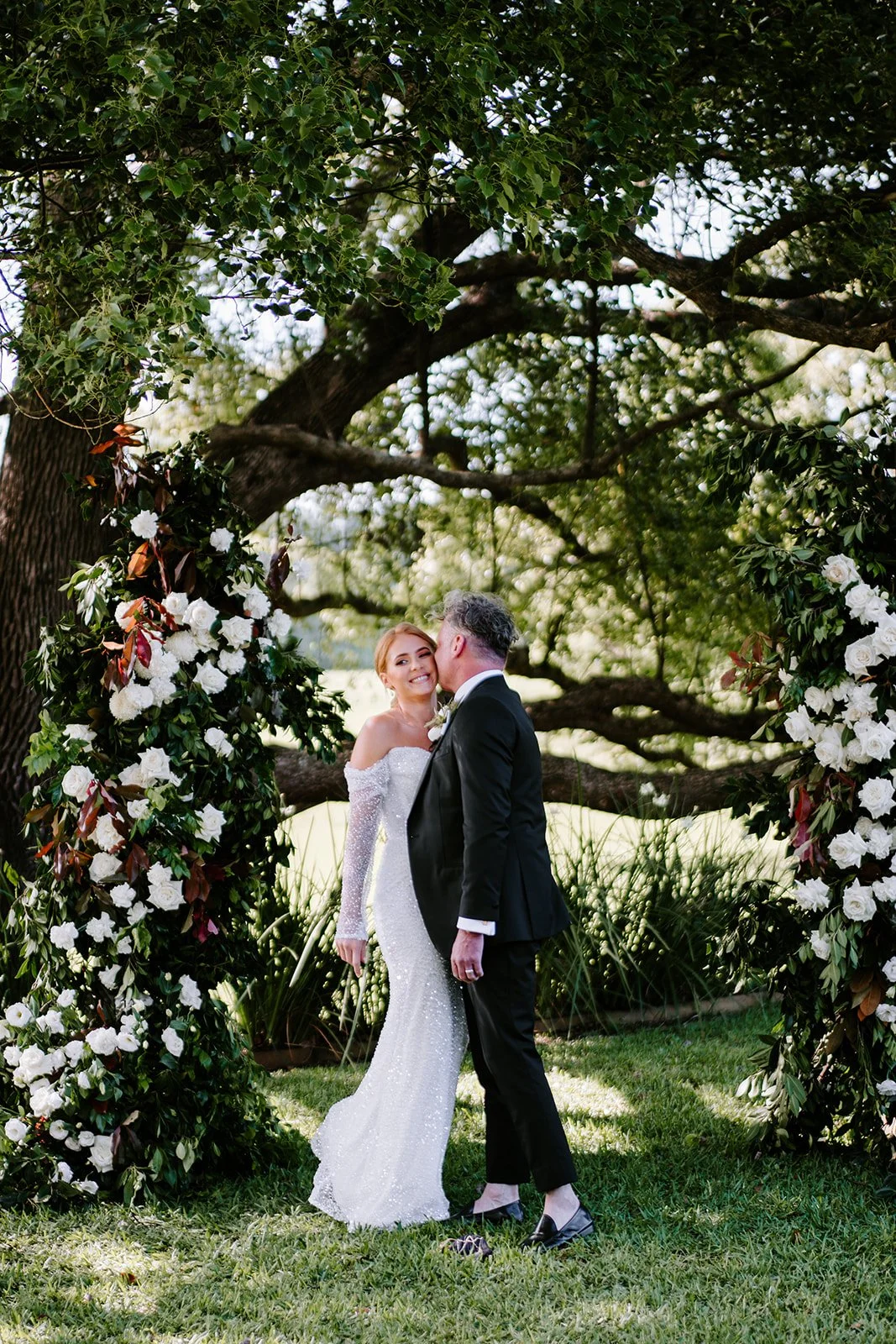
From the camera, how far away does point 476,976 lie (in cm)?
373

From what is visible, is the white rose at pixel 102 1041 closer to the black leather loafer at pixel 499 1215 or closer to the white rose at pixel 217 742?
the white rose at pixel 217 742

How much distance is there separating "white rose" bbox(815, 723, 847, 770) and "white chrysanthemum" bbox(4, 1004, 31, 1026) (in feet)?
9.36

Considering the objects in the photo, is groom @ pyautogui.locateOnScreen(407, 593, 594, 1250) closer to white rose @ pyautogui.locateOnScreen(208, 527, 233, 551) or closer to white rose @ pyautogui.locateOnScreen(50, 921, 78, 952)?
white rose @ pyautogui.locateOnScreen(208, 527, 233, 551)

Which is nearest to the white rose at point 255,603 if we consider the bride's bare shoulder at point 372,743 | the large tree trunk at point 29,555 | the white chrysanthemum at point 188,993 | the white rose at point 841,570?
the bride's bare shoulder at point 372,743

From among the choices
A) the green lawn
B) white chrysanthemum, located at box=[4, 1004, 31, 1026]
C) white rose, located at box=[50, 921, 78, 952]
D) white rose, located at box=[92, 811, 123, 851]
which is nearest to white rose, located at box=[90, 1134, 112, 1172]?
the green lawn

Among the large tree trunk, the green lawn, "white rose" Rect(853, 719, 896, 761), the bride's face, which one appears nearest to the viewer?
the green lawn

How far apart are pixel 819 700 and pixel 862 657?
22 cm

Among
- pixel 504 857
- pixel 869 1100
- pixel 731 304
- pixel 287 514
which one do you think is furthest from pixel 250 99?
pixel 287 514

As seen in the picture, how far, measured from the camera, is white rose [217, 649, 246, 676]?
14.3 ft

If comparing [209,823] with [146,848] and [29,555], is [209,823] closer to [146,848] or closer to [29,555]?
[146,848]

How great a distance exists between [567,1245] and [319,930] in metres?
2.97

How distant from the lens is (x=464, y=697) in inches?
155

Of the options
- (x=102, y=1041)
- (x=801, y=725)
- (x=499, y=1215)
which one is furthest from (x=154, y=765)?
(x=801, y=725)

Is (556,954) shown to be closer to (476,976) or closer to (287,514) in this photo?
(476,976)
